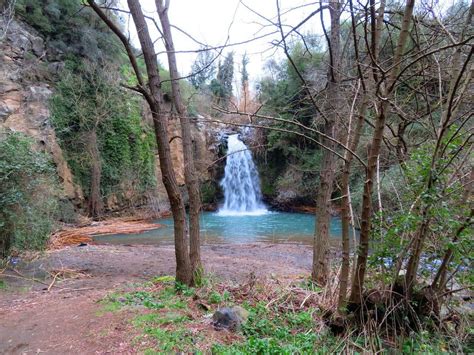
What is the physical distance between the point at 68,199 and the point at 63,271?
9221 mm

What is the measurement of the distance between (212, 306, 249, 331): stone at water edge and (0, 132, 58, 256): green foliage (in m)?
4.32

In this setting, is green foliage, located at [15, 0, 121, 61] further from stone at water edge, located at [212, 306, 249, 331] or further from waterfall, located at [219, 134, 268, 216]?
stone at water edge, located at [212, 306, 249, 331]

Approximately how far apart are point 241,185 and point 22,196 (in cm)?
1676

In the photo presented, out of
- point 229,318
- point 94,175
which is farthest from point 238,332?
point 94,175

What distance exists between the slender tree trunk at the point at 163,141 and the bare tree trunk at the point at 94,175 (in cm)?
1212

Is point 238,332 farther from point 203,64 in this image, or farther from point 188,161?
point 203,64

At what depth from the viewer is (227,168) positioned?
74.2 ft

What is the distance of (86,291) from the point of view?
16.8ft

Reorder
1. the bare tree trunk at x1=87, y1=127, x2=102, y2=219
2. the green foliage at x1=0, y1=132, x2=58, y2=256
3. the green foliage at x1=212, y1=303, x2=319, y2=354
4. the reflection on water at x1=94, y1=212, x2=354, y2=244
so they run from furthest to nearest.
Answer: the bare tree trunk at x1=87, y1=127, x2=102, y2=219 → the reflection on water at x1=94, y1=212, x2=354, y2=244 → the green foliage at x1=0, y1=132, x2=58, y2=256 → the green foliage at x1=212, y1=303, x2=319, y2=354

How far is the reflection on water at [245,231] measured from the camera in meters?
12.4

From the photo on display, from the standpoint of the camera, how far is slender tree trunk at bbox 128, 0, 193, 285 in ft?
15.4

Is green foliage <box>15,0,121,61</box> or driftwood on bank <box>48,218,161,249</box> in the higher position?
green foliage <box>15,0,121,61</box>

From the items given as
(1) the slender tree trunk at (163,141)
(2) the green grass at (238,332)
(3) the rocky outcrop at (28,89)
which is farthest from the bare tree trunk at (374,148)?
(3) the rocky outcrop at (28,89)

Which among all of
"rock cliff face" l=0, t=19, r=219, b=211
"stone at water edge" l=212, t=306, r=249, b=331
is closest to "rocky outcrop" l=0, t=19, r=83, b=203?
"rock cliff face" l=0, t=19, r=219, b=211
